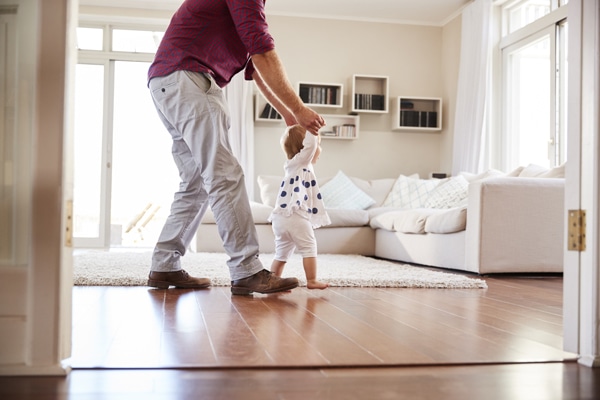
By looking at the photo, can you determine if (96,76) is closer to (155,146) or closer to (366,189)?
(155,146)

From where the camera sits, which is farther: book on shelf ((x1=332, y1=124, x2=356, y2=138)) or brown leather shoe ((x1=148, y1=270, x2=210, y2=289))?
book on shelf ((x1=332, y1=124, x2=356, y2=138))

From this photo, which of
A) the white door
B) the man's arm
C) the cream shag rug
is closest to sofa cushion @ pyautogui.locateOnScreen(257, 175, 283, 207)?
the cream shag rug

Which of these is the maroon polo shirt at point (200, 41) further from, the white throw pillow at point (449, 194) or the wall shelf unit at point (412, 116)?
the wall shelf unit at point (412, 116)

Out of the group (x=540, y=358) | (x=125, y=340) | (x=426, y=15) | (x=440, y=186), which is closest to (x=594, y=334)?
(x=540, y=358)

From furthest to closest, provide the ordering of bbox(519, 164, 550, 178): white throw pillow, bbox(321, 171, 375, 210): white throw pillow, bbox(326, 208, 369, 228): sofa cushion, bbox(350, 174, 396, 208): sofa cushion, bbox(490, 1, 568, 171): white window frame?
1. bbox(350, 174, 396, 208): sofa cushion
2. bbox(490, 1, 568, 171): white window frame
3. bbox(321, 171, 375, 210): white throw pillow
4. bbox(326, 208, 369, 228): sofa cushion
5. bbox(519, 164, 550, 178): white throw pillow

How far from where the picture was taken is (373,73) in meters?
7.61

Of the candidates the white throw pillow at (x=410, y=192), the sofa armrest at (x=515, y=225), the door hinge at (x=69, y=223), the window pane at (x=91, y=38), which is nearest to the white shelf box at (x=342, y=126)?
the white throw pillow at (x=410, y=192)

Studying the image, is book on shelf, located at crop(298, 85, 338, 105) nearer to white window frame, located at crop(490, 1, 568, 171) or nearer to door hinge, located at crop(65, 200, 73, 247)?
white window frame, located at crop(490, 1, 568, 171)

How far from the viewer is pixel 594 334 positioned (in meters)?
1.40

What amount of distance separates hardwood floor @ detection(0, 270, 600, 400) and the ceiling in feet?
17.4

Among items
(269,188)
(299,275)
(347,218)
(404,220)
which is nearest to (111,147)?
(269,188)

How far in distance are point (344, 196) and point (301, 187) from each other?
3633 mm

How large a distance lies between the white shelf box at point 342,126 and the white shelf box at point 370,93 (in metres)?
0.17

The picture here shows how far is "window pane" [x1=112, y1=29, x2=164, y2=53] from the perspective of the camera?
7500mm
